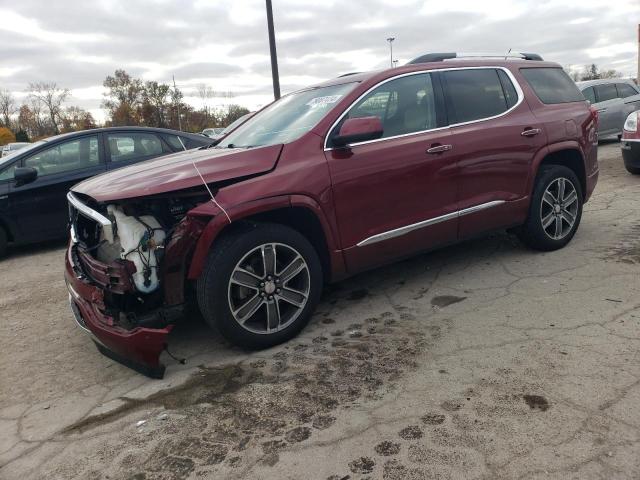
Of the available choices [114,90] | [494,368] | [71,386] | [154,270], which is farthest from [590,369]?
[114,90]

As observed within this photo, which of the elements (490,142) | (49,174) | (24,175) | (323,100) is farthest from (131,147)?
(490,142)

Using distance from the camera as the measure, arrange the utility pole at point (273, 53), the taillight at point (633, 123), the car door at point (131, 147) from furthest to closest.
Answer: the utility pole at point (273, 53), the taillight at point (633, 123), the car door at point (131, 147)

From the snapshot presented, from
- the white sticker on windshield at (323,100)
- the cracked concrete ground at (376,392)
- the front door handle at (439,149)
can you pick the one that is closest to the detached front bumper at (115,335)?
the cracked concrete ground at (376,392)

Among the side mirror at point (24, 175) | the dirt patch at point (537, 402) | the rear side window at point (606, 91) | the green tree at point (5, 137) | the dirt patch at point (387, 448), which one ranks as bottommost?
the dirt patch at point (387, 448)

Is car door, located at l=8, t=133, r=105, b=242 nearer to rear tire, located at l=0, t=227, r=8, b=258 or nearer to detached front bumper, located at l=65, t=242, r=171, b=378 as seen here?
rear tire, located at l=0, t=227, r=8, b=258

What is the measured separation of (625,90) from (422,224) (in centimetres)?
1202

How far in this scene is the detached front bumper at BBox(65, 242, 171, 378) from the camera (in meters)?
3.02

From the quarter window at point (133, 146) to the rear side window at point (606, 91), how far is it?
424 inches

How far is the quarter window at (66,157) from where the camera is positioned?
6.81 metres

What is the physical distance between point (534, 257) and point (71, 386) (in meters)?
4.04

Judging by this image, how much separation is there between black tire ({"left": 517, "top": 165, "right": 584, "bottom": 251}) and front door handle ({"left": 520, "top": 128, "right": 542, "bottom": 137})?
0.38m

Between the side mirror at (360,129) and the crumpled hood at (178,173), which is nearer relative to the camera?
the crumpled hood at (178,173)

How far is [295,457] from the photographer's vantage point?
7.83 ft

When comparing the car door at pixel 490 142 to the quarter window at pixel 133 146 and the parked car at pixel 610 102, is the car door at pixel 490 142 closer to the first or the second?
the quarter window at pixel 133 146
